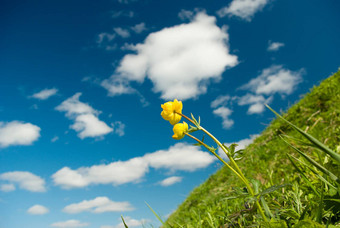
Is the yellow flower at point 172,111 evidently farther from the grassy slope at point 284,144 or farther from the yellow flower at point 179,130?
the grassy slope at point 284,144

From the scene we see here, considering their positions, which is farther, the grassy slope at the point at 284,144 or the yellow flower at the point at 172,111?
the grassy slope at the point at 284,144

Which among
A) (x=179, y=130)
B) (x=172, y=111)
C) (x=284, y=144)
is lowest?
(x=179, y=130)

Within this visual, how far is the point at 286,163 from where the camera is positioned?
12.2 feet

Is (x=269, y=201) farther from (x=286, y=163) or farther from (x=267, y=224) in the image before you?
(x=286, y=163)

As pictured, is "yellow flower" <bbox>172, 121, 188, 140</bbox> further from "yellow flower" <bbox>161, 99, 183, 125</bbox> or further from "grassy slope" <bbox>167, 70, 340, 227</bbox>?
"grassy slope" <bbox>167, 70, 340, 227</bbox>

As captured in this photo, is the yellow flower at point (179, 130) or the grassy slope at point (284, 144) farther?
the grassy slope at point (284, 144)

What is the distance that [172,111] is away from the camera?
152cm

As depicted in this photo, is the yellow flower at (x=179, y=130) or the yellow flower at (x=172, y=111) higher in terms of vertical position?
the yellow flower at (x=172, y=111)

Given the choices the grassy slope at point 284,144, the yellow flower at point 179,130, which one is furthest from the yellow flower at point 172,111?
the grassy slope at point 284,144

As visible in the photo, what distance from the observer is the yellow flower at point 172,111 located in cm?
150

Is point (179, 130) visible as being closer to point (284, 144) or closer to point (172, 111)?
point (172, 111)

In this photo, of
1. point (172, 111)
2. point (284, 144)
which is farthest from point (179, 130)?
point (284, 144)

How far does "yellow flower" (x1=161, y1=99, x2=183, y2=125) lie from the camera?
1.50m

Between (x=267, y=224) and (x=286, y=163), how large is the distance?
279cm
